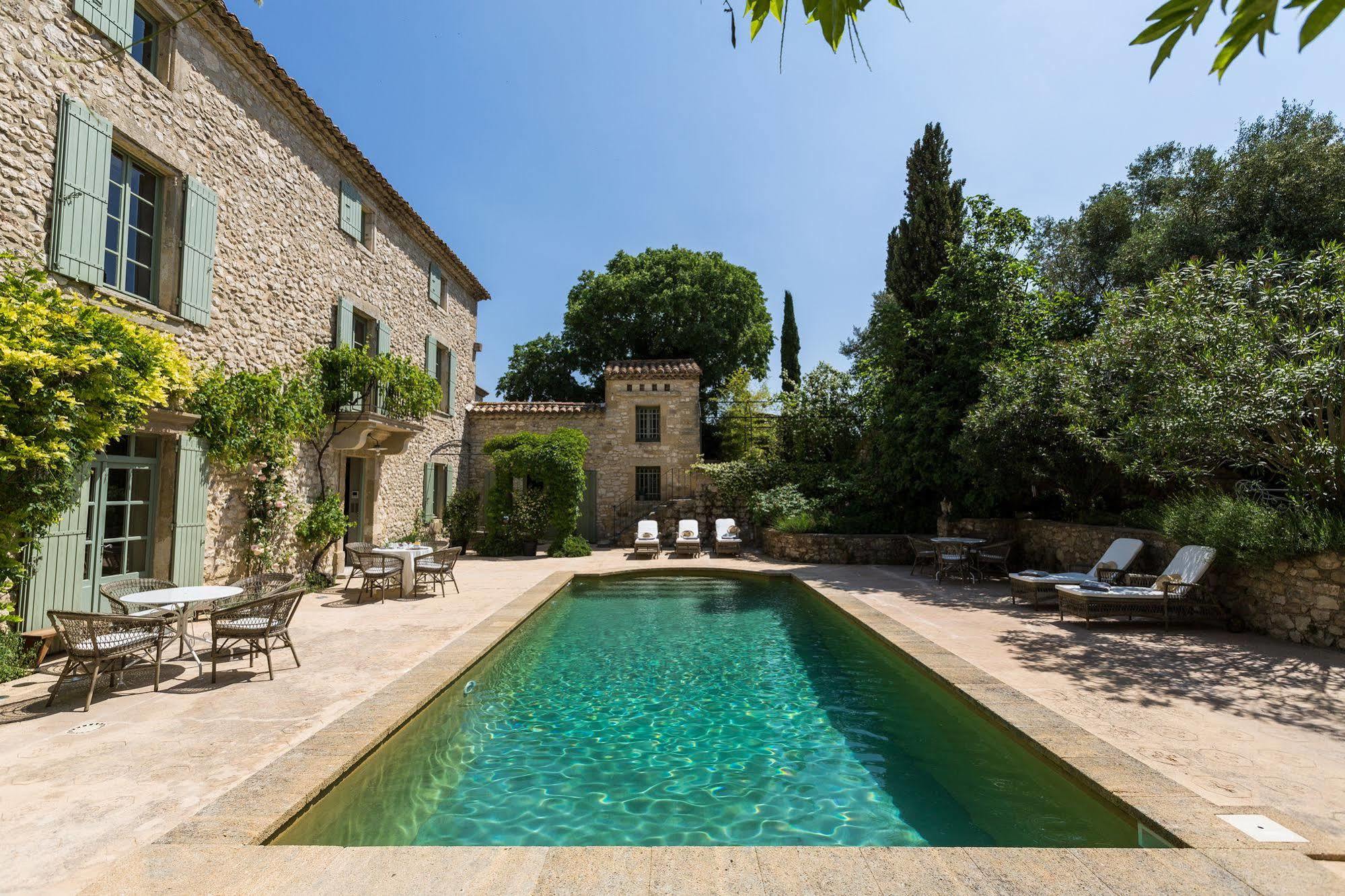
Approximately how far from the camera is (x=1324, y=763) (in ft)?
11.6

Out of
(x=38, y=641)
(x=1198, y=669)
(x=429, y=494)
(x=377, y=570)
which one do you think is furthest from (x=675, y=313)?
(x=38, y=641)

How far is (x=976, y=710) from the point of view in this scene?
459cm

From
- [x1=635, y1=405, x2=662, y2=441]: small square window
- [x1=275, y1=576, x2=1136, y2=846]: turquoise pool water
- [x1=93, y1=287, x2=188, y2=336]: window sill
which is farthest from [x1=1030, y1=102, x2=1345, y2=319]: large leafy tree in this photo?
[x1=93, y1=287, x2=188, y2=336]: window sill

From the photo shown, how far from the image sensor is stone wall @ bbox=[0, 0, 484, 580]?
565 centimetres

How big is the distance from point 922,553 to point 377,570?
30.8ft

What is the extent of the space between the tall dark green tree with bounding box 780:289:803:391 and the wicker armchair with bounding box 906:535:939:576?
45.0ft

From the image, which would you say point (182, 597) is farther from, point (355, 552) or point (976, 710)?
point (976, 710)

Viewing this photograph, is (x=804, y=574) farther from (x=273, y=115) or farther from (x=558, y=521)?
(x=273, y=115)

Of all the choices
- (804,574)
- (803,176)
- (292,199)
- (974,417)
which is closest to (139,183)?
(292,199)

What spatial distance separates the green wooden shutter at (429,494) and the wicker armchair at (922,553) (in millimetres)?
10906

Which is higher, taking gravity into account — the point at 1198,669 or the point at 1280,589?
the point at 1280,589

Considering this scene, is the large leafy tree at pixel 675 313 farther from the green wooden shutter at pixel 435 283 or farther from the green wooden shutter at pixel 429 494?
the green wooden shutter at pixel 429 494

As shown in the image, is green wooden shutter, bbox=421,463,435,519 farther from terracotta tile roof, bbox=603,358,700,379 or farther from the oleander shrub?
the oleander shrub

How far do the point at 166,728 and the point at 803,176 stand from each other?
10521 mm
